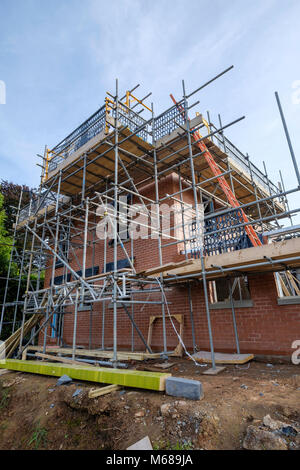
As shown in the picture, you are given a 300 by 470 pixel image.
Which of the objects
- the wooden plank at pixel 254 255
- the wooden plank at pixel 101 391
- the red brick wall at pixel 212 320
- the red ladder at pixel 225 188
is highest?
the red ladder at pixel 225 188

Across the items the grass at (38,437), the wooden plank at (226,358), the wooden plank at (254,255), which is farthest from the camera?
the wooden plank at (226,358)

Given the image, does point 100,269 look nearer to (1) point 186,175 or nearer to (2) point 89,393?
(1) point 186,175

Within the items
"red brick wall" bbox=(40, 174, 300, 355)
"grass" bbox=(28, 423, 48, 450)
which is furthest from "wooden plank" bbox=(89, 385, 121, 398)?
"red brick wall" bbox=(40, 174, 300, 355)

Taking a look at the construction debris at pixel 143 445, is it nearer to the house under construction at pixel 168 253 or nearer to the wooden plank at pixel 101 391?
the wooden plank at pixel 101 391

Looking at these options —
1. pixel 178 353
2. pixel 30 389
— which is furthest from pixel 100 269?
pixel 30 389

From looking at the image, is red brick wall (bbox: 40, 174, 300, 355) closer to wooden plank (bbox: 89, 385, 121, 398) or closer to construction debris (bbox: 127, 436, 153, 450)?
wooden plank (bbox: 89, 385, 121, 398)

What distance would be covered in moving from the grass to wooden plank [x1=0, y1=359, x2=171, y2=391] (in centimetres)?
128

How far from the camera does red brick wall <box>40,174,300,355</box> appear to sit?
22.3 ft

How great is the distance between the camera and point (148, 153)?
9852 millimetres

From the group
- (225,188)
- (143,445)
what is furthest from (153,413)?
(225,188)

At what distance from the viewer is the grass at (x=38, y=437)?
13.8ft

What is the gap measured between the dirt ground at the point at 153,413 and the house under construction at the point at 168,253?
55.0 inches

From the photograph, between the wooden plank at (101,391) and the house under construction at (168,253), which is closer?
the wooden plank at (101,391)

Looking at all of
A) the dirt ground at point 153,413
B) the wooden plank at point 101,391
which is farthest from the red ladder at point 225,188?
the wooden plank at point 101,391
